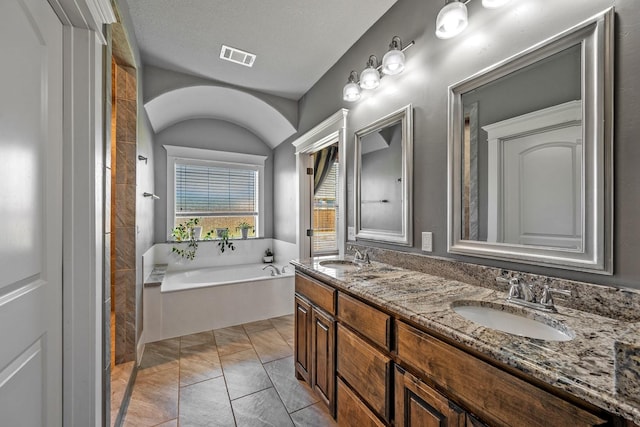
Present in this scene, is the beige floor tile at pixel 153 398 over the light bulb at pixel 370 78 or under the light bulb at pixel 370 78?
under

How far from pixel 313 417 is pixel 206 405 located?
71 cm

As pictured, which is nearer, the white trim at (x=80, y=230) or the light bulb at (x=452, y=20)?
the white trim at (x=80, y=230)

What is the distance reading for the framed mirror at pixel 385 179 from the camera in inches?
68.5

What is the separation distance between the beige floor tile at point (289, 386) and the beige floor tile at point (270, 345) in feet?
0.32

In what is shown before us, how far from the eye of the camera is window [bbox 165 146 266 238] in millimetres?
3754

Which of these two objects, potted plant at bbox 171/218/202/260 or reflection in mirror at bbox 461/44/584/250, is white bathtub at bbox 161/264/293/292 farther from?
reflection in mirror at bbox 461/44/584/250

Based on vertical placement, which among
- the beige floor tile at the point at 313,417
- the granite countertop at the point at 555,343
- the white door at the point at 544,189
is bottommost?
the beige floor tile at the point at 313,417

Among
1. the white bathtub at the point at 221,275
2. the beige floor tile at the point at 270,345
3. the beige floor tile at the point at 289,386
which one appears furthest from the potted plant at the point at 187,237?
the beige floor tile at the point at 289,386

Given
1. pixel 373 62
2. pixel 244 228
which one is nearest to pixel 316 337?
pixel 373 62

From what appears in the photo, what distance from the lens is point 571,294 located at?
0.98 metres

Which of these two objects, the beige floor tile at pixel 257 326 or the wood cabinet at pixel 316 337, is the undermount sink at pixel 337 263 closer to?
the wood cabinet at pixel 316 337

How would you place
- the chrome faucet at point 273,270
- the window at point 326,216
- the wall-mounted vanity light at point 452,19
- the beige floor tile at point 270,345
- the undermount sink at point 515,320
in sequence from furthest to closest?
the window at point 326,216
the chrome faucet at point 273,270
the beige floor tile at point 270,345
the wall-mounted vanity light at point 452,19
the undermount sink at point 515,320

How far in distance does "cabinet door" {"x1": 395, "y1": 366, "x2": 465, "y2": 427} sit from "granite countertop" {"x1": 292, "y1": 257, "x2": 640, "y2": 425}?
0.75 ft

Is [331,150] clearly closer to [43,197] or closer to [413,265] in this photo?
[413,265]
